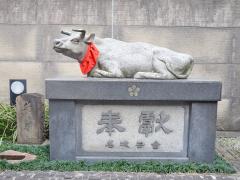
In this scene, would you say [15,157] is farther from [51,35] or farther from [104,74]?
[51,35]

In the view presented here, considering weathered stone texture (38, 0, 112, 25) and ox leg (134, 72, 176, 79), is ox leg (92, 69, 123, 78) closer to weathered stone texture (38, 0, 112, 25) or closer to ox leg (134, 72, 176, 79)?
ox leg (134, 72, 176, 79)

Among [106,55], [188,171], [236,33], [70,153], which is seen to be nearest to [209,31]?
[236,33]

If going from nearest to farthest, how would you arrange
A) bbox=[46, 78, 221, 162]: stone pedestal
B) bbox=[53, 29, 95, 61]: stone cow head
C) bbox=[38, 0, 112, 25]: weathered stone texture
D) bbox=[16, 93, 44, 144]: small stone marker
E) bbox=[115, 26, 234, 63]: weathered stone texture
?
Result: bbox=[46, 78, 221, 162]: stone pedestal
bbox=[53, 29, 95, 61]: stone cow head
bbox=[16, 93, 44, 144]: small stone marker
bbox=[38, 0, 112, 25]: weathered stone texture
bbox=[115, 26, 234, 63]: weathered stone texture

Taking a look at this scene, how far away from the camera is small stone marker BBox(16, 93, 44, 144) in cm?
622

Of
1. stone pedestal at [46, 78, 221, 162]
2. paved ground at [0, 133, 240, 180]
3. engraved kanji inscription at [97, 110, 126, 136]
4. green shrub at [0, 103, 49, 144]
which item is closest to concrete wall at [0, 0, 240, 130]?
green shrub at [0, 103, 49, 144]

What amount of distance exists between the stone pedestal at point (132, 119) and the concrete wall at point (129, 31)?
279 centimetres

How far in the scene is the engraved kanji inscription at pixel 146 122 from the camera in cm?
509

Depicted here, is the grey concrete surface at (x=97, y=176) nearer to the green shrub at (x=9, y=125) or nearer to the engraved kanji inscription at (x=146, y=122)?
the engraved kanji inscription at (x=146, y=122)

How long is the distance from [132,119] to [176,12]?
3578 mm

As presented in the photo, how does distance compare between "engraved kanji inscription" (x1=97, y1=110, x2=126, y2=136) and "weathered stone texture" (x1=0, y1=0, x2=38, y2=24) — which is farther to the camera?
"weathered stone texture" (x1=0, y1=0, x2=38, y2=24)

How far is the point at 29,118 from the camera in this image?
622 centimetres

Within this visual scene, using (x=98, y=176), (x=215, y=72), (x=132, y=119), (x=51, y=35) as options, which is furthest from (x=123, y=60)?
(x=215, y=72)

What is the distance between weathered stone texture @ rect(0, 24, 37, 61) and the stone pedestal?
3.22 metres

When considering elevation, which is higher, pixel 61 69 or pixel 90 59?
pixel 90 59
